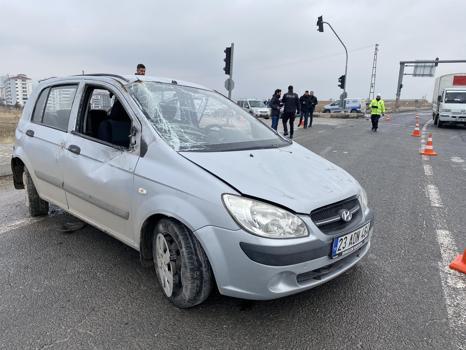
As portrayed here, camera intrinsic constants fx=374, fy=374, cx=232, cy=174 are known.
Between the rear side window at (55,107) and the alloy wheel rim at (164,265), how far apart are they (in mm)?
1696

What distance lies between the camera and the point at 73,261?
3395 mm

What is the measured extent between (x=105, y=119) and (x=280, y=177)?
5.99 ft

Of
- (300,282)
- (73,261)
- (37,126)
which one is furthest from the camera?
(37,126)

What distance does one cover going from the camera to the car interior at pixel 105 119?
3.13 metres

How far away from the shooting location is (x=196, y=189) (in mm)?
2418

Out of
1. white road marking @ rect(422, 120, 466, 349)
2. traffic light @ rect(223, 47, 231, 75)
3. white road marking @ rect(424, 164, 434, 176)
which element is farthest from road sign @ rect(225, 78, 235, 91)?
white road marking @ rect(422, 120, 466, 349)

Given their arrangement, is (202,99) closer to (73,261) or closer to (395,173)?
(73,261)

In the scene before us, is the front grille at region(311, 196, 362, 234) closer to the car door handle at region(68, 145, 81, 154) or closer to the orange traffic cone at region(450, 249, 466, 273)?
the orange traffic cone at region(450, 249, 466, 273)

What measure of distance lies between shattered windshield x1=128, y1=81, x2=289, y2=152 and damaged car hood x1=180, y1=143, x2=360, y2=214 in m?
0.21

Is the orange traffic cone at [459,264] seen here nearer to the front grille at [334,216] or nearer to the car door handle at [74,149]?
the front grille at [334,216]

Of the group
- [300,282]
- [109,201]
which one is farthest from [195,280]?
[109,201]

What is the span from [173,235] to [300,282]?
90 cm

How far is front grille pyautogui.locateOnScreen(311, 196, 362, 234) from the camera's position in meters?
2.42

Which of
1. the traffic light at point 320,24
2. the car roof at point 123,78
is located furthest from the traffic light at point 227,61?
the traffic light at point 320,24
